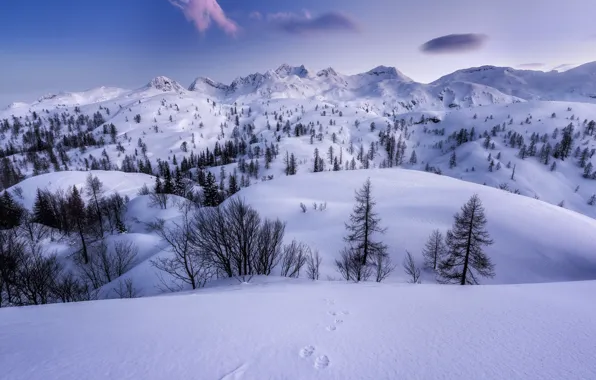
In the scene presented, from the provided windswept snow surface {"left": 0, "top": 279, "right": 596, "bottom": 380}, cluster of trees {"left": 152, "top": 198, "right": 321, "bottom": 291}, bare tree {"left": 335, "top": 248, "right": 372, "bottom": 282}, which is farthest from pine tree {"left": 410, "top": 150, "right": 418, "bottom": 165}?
windswept snow surface {"left": 0, "top": 279, "right": 596, "bottom": 380}

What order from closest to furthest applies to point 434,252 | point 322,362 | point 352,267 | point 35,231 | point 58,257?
point 322,362, point 352,267, point 434,252, point 58,257, point 35,231

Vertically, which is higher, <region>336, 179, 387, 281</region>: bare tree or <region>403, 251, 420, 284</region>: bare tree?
<region>336, 179, 387, 281</region>: bare tree

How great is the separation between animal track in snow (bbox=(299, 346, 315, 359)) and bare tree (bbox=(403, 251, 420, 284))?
21.4 meters

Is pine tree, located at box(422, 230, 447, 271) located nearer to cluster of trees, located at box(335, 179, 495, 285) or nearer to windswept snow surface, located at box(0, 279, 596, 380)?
cluster of trees, located at box(335, 179, 495, 285)

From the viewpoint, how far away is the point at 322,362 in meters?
6.13

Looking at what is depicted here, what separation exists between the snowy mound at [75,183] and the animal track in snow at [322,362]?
102945 millimetres

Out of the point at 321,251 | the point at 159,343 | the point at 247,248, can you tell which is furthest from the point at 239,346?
the point at 321,251

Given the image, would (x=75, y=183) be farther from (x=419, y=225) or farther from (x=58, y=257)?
(x=419, y=225)

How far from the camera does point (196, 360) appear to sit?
6.14m

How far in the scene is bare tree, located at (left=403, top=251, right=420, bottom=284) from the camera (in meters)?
25.0

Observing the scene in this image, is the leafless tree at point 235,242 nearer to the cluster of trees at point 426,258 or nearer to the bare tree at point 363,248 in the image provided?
the cluster of trees at point 426,258

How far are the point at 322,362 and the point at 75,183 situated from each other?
4777 inches

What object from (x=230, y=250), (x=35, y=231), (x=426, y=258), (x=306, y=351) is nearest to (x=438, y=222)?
(x=426, y=258)

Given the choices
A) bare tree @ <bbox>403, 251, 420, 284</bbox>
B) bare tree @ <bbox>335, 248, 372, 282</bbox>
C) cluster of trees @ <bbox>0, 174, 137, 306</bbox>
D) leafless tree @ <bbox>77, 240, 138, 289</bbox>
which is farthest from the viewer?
leafless tree @ <bbox>77, 240, 138, 289</bbox>
